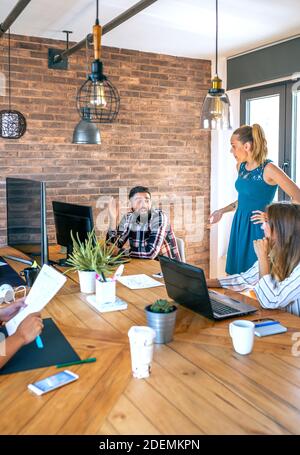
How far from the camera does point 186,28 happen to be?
3.66 meters

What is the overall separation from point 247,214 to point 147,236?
2.32ft

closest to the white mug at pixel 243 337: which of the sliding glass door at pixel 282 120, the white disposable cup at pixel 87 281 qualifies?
the white disposable cup at pixel 87 281

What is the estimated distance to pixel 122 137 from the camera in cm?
436

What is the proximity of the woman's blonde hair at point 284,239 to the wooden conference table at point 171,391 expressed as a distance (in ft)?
0.92

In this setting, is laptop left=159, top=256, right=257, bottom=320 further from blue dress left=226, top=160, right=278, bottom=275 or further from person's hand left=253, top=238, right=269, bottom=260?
blue dress left=226, top=160, right=278, bottom=275

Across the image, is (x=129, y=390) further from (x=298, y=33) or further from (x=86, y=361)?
(x=298, y=33)

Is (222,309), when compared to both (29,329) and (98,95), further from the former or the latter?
(98,95)

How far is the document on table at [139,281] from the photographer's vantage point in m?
2.32

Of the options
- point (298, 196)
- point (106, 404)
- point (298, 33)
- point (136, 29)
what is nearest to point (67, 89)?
point (136, 29)

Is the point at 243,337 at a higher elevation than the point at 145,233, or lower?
lower

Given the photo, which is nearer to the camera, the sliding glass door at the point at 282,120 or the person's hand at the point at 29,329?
the person's hand at the point at 29,329

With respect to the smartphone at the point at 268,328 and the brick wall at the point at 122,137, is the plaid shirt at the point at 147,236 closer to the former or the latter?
the brick wall at the point at 122,137

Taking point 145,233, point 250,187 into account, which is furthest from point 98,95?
point 250,187

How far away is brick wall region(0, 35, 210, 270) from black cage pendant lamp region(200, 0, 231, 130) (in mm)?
1815
